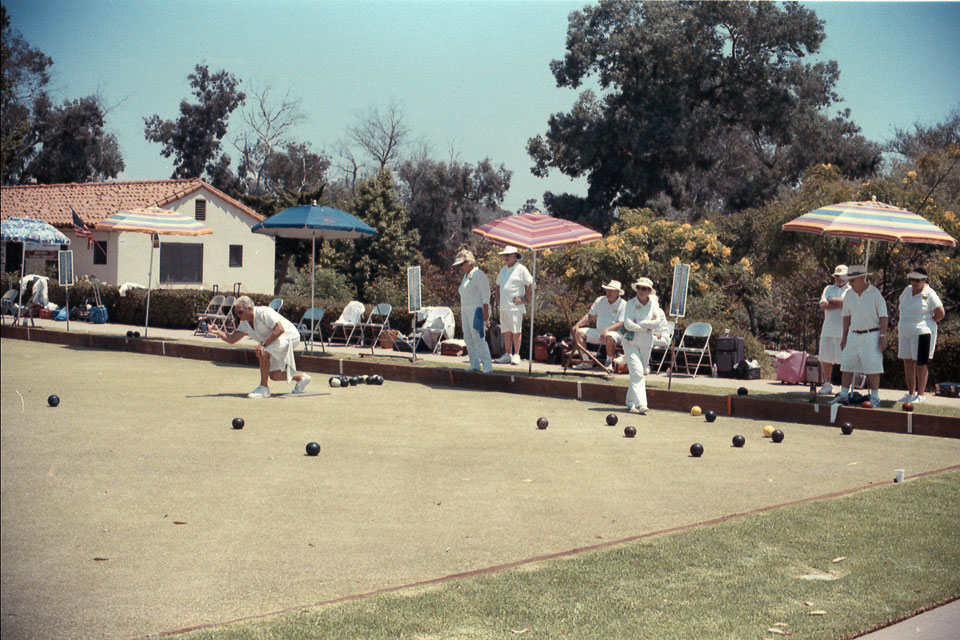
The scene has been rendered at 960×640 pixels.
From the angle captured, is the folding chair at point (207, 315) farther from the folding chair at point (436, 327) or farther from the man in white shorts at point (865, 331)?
the man in white shorts at point (865, 331)

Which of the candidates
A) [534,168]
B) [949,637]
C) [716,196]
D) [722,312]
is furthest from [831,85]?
[949,637]

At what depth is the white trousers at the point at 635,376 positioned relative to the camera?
10.5 m

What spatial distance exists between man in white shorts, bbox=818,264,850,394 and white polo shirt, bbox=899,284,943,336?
886 mm

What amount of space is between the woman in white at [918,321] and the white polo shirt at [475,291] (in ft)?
16.5

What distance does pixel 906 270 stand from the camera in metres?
15.7

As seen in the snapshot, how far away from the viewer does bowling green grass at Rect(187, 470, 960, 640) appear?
11.8 ft

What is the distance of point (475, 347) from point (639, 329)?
11.3ft

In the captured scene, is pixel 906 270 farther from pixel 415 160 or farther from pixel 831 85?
pixel 415 160

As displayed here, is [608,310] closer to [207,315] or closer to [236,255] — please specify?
[207,315]

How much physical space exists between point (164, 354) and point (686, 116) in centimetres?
2297

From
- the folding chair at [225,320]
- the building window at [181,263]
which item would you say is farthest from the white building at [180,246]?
the folding chair at [225,320]

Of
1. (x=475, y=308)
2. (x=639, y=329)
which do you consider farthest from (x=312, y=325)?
(x=639, y=329)

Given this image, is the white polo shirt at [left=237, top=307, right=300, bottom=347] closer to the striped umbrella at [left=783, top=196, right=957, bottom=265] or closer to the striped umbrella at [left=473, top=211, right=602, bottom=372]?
the striped umbrella at [left=473, top=211, right=602, bottom=372]

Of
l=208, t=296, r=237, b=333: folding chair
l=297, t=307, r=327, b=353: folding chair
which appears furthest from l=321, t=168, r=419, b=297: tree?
l=297, t=307, r=327, b=353: folding chair
